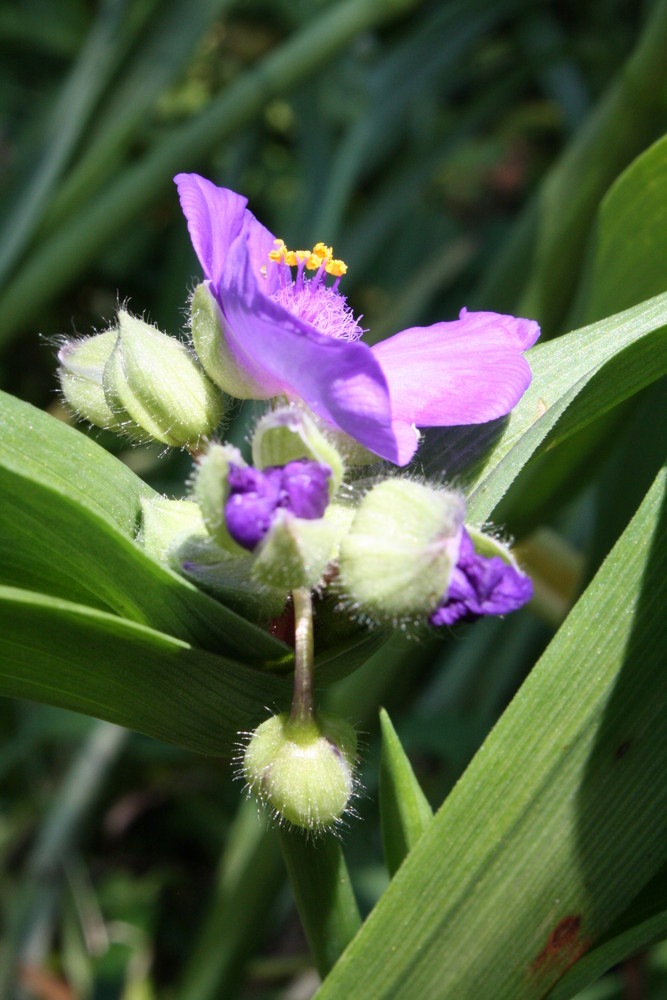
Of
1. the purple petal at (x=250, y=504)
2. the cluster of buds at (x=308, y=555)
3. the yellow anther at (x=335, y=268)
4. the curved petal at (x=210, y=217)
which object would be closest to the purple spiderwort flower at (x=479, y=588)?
the cluster of buds at (x=308, y=555)

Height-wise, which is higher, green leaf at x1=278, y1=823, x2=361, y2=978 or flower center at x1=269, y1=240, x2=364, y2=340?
flower center at x1=269, y1=240, x2=364, y2=340

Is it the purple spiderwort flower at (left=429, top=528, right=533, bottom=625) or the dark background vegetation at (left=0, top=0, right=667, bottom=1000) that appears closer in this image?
the purple spiderwort flower at (left=429, top=528, right=533, bottom=625)

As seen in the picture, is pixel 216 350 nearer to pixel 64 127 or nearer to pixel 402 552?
pixel 402 552

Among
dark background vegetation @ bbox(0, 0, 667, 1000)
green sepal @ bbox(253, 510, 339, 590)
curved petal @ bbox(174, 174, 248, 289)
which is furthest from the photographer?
dark background vegetation @ bbox(0, 0, 667, 1000)

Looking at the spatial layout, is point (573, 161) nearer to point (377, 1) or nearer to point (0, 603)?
point (377, 1)

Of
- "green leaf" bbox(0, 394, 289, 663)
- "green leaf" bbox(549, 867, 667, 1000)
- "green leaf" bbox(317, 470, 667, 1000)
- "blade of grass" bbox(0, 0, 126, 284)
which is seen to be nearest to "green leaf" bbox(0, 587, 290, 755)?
"green leaf" bbox(0, 394, 289, 663)

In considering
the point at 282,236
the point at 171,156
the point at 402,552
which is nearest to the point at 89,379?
the point at 402,552

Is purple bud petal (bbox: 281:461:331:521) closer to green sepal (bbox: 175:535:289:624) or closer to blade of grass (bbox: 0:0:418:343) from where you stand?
green sepal (bbox: 175:535:289:624)
